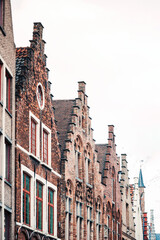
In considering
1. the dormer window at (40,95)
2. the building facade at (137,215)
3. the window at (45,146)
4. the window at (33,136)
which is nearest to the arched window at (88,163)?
the window at (45,146)

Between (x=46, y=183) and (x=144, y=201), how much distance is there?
154 ft

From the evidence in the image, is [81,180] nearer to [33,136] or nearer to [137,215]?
[33,136]

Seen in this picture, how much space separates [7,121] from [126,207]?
3120 cm

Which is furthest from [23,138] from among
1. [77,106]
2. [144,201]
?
[144,201]

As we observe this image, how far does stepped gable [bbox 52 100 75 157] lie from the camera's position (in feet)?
131

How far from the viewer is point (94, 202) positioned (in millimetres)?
44469

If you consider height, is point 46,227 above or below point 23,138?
below

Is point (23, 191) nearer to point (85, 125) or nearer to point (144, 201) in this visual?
point (85, 125)

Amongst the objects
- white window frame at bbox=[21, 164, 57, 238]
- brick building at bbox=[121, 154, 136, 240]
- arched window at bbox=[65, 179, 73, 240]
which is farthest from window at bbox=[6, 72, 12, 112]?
brick building at bbox=[121, 154, 136, 240]

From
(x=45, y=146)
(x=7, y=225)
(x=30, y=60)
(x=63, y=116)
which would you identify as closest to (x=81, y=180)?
(x=63, y=116)

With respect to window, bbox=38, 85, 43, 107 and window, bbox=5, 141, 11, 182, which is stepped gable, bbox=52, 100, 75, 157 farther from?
window, bbox=5, 141, 11, 182

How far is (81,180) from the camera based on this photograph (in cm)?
4166

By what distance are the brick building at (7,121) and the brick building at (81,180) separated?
9.04m

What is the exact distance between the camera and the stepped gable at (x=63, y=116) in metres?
40.1
